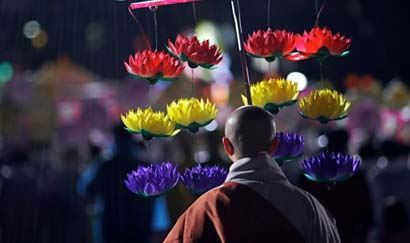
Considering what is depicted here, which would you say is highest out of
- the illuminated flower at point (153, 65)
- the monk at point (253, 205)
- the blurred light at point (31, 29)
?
the blurred light at point (31, 29)

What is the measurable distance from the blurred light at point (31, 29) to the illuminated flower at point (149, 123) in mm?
4010

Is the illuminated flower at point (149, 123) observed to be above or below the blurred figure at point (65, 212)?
above

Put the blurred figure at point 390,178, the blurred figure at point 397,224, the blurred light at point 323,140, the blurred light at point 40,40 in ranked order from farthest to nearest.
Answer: the blurred light at point 40,40
the blurred figure at point 390,178
the blurred figure at point 397,224
the blurred light at point 323,140

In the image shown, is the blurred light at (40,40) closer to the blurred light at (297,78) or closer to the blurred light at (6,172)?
the blurred light at (6,172)

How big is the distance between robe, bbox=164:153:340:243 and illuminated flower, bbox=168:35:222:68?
41cm

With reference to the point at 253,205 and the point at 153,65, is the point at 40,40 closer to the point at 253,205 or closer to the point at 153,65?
the point at 153,65

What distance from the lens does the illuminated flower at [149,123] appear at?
224 centimetres

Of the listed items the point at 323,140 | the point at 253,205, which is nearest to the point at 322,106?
the point at 253,205

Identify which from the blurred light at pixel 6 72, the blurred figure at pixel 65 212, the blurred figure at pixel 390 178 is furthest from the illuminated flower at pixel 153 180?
the blurred light at pixel 6 72

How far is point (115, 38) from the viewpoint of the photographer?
6.00 metres

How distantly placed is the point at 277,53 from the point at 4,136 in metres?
2.73

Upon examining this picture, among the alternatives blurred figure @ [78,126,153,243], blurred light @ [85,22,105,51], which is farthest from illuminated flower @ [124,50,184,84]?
blurred light @ [85,22,105,51]

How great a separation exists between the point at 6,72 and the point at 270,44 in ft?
11.1

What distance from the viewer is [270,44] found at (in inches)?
91.9
